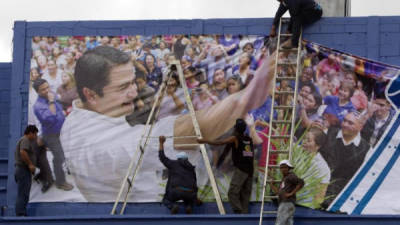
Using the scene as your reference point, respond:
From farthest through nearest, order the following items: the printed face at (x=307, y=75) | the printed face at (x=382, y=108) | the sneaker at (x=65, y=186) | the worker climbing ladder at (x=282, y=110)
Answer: the sneaker at (x=65, y=186)
the printed face at (x=307, y=75)
the printed face at (x=382, y=108)
the worker climbing ladder at (x=282, y=110)

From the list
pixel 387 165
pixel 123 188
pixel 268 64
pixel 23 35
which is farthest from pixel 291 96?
pixel 23 35

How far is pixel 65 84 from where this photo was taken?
1809 cm

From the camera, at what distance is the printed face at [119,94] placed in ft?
58.8

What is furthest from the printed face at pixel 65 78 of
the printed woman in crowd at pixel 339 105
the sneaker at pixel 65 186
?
the printed woman in crowd at pixel 339 105

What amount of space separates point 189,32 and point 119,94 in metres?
1.58

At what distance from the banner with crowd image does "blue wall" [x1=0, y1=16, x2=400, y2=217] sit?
6.1 inches

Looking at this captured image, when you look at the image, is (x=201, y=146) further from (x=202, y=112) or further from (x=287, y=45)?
(x=287, y=45)

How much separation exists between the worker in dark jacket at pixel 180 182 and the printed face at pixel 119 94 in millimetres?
1340

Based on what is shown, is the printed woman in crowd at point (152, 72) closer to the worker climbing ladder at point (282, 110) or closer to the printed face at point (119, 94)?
the printed face at point (119, 94)

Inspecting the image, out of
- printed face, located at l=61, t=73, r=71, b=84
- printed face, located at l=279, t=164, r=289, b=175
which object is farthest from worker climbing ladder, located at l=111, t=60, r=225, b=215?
printed face, located at l=279, t=164, r=289, b=175

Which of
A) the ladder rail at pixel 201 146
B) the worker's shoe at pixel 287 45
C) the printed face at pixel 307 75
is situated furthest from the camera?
the worker's shoe at pixel 287 45

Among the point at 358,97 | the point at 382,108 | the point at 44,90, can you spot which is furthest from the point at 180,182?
the point at 382,108

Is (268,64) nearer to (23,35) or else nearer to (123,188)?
(123,188)

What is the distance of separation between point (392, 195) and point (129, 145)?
4.41 metres
